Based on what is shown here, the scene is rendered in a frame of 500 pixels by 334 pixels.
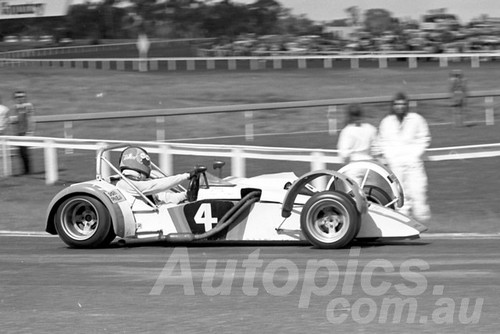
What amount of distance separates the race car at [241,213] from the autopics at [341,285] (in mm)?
378

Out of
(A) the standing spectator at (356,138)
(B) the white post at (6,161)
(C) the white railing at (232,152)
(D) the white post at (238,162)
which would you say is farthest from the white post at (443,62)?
(A) the standing spectator at (356,138)

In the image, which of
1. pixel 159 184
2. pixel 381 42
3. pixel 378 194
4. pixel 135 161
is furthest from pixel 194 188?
pixel 381 42

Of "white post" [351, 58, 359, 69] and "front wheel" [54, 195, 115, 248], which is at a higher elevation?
"white post" [351, 58, 359, 69]

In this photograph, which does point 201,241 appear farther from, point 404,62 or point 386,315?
point 404,62

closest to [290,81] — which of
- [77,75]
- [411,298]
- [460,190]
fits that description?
[77,75]

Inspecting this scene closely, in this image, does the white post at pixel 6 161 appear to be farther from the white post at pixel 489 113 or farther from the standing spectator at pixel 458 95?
the white post at pixel 489 113

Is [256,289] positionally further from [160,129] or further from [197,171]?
[160,129]

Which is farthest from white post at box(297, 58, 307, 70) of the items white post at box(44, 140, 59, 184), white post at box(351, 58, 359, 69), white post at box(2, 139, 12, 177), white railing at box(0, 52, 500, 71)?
white post at box(44, 140, 59, 184)

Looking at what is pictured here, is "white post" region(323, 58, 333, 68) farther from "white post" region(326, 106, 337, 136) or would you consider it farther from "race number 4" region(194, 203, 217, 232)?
"race number 4" region(194, 203, 217, 232)

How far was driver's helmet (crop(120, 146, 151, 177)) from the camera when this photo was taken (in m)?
11.5

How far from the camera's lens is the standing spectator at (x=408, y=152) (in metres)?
12.8

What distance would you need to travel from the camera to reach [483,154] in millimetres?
14070

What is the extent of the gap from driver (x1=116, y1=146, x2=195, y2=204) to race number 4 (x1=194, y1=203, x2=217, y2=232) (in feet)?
1.26

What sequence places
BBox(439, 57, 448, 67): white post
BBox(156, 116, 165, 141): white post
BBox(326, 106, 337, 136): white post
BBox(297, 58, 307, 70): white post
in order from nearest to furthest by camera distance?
1. BBox(156, 116, 165, 141): white post
2. BBox(326, 106, 337, 136): white post
3. BBox(439, 57, 448, 67): white post
4. BBox(297, 58, 307, 70): white post
